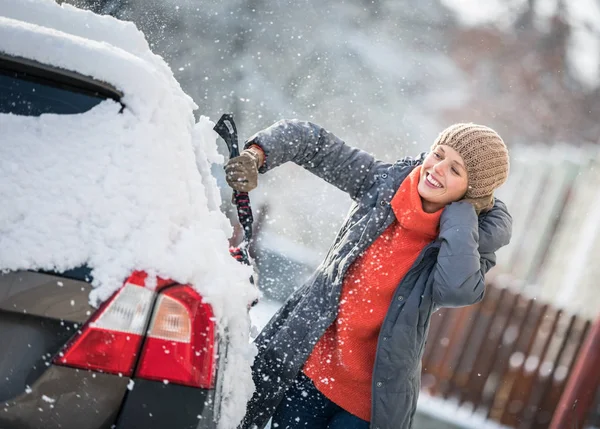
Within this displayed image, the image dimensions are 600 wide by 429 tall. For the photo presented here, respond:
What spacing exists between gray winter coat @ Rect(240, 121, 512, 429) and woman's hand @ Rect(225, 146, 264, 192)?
0.12 meters

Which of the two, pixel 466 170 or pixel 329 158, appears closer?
pixel 466 170

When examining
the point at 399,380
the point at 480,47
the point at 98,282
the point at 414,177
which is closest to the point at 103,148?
the point at 98,282

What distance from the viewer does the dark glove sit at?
84.2 inches

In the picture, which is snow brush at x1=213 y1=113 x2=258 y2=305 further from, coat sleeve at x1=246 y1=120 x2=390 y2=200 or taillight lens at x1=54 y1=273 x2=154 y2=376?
taillight lens at x1=54 y1=273 x2=154 y2=376

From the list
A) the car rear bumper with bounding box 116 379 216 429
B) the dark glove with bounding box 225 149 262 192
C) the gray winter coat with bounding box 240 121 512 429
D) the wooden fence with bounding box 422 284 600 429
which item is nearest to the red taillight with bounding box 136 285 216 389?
the car rear bumper with bounding box 116 379 216 429

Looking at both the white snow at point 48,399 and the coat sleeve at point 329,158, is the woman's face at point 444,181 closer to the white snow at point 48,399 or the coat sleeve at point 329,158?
the coat sleeve at point 329,158

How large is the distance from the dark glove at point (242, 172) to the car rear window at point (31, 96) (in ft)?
2.34

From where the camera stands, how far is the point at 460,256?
2.09 m

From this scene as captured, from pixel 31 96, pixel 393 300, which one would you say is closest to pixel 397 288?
pixel 393 300

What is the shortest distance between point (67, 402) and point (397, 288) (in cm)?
131

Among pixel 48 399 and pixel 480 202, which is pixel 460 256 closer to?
pixel 480 202

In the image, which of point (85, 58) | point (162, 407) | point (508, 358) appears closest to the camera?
point (162, 407)

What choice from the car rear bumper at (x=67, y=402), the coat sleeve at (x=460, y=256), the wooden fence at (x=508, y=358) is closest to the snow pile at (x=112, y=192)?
the car rear bumper at (x=67, y=402)

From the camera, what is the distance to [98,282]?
1376 mm
